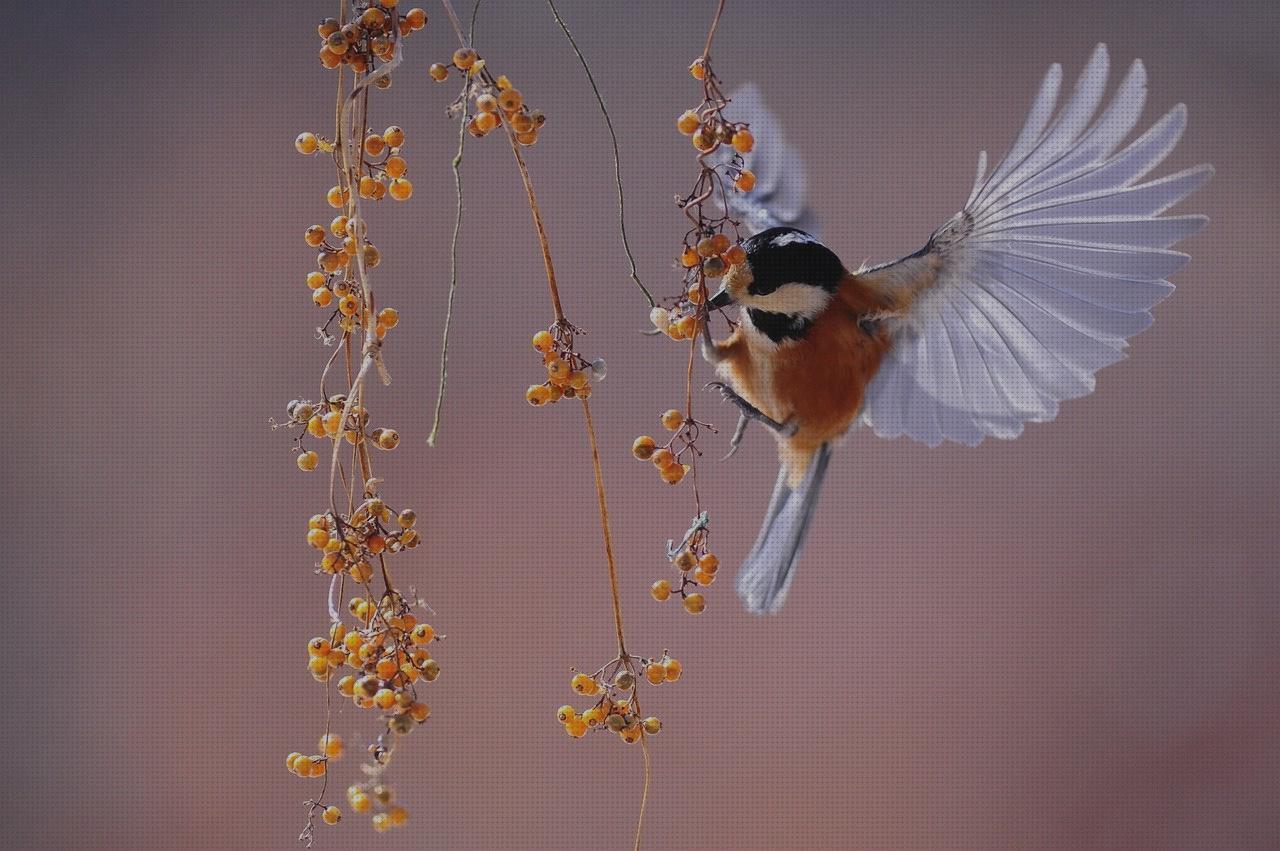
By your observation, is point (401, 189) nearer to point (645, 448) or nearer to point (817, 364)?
point (645, 448)

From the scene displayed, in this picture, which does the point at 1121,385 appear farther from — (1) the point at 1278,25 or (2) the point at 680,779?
(2) the point at 680,779

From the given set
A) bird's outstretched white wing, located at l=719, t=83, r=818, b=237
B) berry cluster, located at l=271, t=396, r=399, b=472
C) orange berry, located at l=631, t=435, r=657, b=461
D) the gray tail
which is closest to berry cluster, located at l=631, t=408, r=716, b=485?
orange berry, located at l=631, t=435, r=657, b=461

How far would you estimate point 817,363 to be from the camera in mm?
678

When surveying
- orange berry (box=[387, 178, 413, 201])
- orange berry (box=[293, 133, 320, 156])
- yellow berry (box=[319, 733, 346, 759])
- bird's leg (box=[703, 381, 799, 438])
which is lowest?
yellow berry (box=[319, 733, 346, 759])

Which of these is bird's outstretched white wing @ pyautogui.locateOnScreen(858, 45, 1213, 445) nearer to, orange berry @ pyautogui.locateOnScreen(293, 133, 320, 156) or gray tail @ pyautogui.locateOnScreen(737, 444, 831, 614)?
gray tail @ pyautogui.locateOnScreen(737, 444, 831, 614)

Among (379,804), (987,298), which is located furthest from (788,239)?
(379,804)

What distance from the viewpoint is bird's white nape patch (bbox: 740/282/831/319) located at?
600 millimetres

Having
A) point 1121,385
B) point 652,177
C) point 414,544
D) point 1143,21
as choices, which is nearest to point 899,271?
point 414,544

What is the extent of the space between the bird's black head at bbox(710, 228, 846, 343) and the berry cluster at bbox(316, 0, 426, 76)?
0.61ft

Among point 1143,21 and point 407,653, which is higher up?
point 1143,21

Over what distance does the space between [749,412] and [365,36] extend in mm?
322

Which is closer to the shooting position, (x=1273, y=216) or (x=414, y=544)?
(x=414, y=544)

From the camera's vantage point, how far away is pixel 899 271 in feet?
2.10

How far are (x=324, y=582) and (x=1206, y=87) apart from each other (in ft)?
5.24
